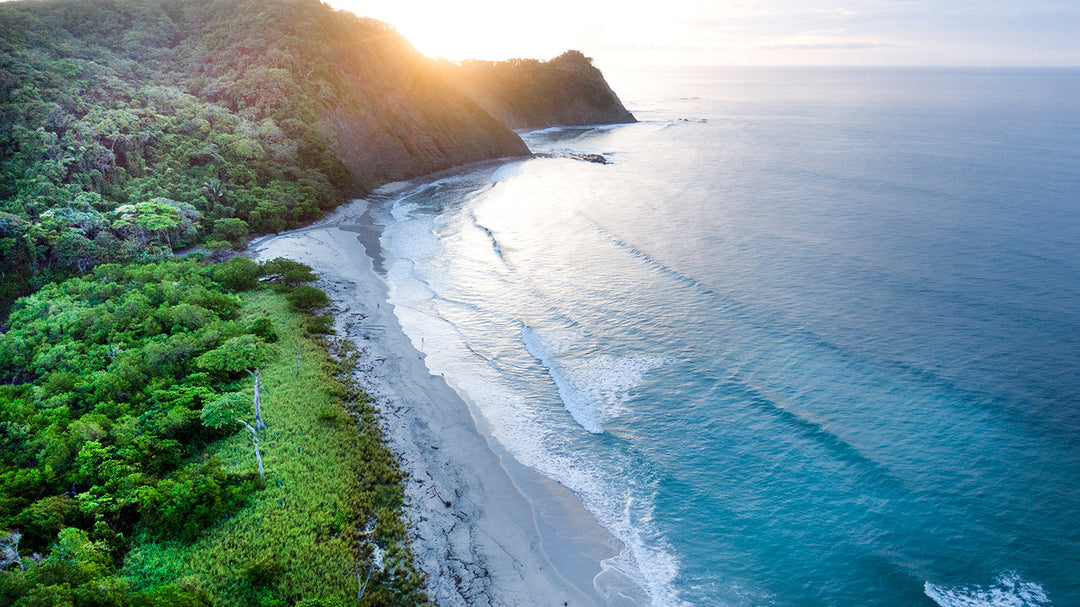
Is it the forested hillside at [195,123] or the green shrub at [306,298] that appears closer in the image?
the green shrub at [306,298]

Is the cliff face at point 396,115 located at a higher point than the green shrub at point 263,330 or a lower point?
higher

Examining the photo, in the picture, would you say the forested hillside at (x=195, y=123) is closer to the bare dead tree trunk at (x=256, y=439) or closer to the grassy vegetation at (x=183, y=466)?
A: the grassy vegetation at (x=183, y=466)

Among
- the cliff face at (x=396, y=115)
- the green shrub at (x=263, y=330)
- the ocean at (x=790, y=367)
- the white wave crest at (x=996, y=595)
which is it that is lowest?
the white wave crest at (x=996, y=595)

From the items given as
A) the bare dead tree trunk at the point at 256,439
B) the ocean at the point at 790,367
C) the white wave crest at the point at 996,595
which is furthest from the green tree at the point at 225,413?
the white wave crest at the point at 996,595

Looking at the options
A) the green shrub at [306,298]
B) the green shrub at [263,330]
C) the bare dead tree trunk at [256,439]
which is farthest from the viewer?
the green shrub at [306,298]

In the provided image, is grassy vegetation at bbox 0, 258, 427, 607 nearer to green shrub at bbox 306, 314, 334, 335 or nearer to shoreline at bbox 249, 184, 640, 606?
green shrub at bbox 306, 314, 334, 335

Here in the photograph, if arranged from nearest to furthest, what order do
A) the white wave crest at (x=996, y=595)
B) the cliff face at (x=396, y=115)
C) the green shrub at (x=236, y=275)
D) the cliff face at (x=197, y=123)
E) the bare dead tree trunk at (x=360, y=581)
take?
the bare dead tree trunk at (x=360, y=581)
the white wave crest at (x=996, y=595)
the green shrub at (x=236, y=275)
the cliff face at (x=197, y=123)
the cliff face at (x=396, y=115)

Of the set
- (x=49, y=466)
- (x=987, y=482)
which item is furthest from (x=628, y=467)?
(x=49, y=466)

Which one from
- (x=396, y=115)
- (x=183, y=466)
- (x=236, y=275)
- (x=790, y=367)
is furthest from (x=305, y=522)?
(x=396, y=115)
